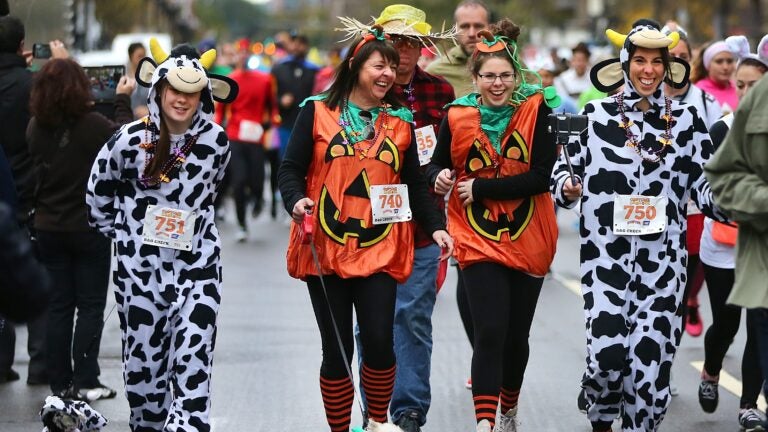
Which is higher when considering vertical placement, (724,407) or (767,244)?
(767,244)

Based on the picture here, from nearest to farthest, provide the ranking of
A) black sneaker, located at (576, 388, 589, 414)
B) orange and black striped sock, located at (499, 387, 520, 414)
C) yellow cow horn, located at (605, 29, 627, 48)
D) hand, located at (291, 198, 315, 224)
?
hand, located at (291, 198, 315, 224) < yellow cow horn, located at (605, 29, 627, 48) < orange and black striped sock, located at (499, 387, 520, 414) < black sneaker, located at (576, 388, 589, 414)

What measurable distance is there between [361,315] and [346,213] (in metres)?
0.45

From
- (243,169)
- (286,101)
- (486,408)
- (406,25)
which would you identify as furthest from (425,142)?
(286,101)

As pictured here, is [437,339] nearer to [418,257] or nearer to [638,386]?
[418,257]

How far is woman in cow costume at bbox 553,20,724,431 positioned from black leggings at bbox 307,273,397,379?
90cm

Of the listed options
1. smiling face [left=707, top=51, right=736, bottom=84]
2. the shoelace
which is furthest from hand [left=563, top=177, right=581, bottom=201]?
smiling face [left=707, top=51, right=736, bottom=84]

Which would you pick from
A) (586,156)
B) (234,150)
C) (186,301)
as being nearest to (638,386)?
(586,156)

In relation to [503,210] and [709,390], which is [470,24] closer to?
[503,210]

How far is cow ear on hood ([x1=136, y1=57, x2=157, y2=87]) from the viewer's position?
696cm

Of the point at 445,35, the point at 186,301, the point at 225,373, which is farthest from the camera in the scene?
the point at 225,373

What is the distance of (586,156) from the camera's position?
22.7 feet

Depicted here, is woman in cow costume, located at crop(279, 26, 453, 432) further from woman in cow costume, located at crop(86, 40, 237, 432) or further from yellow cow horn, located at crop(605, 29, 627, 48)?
yellow cow horn, located at crop(605, 29, 627, 48)

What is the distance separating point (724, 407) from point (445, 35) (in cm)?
288

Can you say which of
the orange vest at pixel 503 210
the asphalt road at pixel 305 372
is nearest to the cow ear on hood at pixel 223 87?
the orange vest at pixel 503 210
